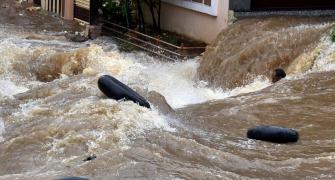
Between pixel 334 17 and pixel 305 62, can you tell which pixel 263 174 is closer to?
pixel 305 62

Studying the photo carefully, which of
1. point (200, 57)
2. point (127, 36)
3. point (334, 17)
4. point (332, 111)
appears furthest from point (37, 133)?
point (127, 36)

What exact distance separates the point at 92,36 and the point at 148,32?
60.5 inches

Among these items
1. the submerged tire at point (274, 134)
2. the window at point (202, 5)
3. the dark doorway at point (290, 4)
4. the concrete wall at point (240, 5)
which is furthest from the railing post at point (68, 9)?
the submerged tire at point (274, 134)

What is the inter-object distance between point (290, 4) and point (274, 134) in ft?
28.6

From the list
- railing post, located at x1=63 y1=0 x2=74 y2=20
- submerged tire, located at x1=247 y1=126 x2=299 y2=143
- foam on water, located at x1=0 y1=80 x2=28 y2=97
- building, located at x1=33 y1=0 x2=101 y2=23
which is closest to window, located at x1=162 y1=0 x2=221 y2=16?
building, located at x1=33 y1=0 x2=101 y2=23

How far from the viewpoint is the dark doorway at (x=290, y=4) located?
54.5 ft

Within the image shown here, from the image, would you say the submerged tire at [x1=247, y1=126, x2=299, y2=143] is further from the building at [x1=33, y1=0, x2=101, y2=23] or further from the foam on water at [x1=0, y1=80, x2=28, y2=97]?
the building at [x1=33, y1=0, x2=101, y2=23]

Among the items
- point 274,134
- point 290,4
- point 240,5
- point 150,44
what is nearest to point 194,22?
point 150,44

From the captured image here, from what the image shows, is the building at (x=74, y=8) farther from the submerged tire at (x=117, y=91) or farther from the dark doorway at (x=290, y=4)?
the submerged tire at (x=117, y=91)

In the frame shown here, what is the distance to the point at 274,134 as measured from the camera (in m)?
8.62

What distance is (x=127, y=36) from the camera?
63.3 ft

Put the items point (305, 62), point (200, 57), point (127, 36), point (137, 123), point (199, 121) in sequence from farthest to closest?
point (127, 36) < point (200, 57) < point (305, 62) < point (199, 121) < point (137, 123)

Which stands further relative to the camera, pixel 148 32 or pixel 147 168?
pixel 148 32

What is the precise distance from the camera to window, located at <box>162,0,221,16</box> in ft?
55.0
